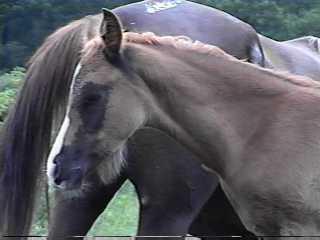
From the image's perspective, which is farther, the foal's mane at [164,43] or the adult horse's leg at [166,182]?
the adult horse's leg at [166,182]

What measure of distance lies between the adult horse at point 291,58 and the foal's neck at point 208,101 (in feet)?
3.35

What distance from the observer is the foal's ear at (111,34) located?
11.3 feet

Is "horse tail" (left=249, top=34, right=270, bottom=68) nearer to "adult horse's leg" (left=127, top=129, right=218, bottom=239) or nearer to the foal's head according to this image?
"adult horse's leg" (left=127, top=129, right=218, bottom=239)

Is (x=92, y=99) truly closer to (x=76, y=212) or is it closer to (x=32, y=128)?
(x=32, y=128)

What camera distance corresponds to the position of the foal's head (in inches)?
A: 136

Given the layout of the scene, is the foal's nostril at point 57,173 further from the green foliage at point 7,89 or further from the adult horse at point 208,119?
the green foliage at point 7,89

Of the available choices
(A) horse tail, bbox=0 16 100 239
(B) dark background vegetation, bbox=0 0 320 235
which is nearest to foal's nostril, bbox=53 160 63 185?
(A) horse tail, bbox=0 16 100 239

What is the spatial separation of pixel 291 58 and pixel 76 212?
155 cm

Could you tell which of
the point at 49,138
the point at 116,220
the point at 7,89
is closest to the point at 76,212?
the point at 49,138

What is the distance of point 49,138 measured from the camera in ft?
13.6

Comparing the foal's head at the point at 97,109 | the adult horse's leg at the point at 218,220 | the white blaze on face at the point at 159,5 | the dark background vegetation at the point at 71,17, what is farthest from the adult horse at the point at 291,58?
the dark background vegetation at the point at 71,17

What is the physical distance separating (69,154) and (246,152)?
0.66 meters

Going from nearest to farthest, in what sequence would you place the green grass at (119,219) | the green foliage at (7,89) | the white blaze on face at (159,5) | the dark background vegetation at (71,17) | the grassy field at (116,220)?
1. the white blaze on face at (159,5)
2. the grassy field at (116,220)
3. the green grass at (119,219)
4. the green foliage at (7,89)
5. the dark background vegetation at (71,17)

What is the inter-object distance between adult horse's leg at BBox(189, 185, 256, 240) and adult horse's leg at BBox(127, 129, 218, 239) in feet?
0.45
